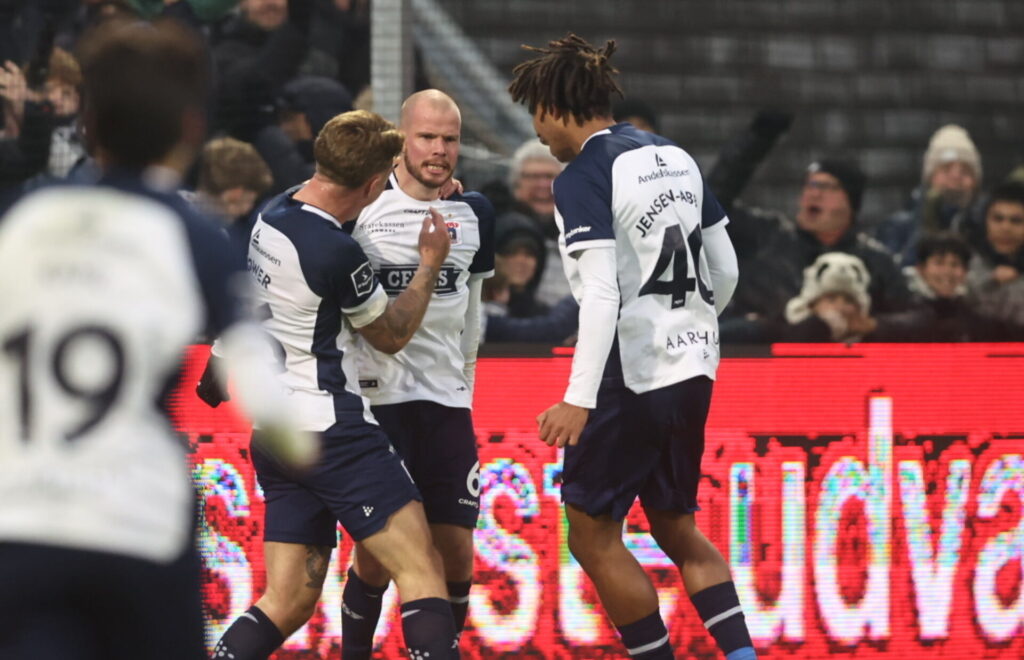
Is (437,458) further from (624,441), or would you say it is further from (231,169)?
(231,169)

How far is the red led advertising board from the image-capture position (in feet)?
19.4

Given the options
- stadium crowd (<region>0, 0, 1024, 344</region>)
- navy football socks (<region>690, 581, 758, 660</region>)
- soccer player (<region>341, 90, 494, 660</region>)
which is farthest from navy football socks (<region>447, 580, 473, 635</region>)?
stadium crowd (<region>0, 0, 1024, 344</region>)

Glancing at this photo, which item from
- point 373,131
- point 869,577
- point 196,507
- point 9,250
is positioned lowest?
point 869,577

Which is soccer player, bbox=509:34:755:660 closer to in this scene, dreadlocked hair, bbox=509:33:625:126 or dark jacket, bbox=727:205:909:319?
dreadlocked hair, bbox=509:33:625:126

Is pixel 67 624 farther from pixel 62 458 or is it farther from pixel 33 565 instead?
pixel 62 458

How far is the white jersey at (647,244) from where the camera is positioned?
4895mm

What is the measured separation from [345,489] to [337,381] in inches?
13.0

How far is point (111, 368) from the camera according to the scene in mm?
2732

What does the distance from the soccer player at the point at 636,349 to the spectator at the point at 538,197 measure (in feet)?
6.68

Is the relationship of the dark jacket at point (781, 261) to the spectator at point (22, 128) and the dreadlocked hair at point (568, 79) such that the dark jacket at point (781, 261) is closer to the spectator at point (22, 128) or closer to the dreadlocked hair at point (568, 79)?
the dreadlocked hair at point (568, 79)

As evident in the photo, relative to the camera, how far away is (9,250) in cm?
277

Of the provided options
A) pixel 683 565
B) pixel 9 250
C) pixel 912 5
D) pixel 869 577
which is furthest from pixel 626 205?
pixel 912 5

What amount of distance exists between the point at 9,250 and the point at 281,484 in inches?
86.3

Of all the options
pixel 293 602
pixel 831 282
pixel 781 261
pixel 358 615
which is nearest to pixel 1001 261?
pixel 831 282
